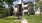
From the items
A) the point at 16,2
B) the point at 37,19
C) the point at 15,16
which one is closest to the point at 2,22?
the point at 15,16

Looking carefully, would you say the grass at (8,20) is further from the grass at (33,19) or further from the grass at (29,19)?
the grass at (33,19)

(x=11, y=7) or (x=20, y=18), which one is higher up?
(x=11, y=7)

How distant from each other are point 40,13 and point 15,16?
286 mm

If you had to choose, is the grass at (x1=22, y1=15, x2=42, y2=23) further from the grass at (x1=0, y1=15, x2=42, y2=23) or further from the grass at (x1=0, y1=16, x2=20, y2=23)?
the grass at (x1=0, y1=16, x2=20, y2=23)

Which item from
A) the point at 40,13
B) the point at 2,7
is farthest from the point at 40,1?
the point at 2,7

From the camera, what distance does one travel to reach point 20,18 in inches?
44.6

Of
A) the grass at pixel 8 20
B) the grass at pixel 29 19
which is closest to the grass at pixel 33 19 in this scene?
the grass at pixel 29 19

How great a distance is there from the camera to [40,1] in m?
1.11

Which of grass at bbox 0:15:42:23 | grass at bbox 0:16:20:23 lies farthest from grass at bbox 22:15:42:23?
grass at bbox 0:16:20:23

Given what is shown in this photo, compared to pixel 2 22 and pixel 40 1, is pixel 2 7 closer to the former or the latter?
pixel 2 22

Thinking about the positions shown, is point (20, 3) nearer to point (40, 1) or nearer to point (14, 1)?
point (14, 1)

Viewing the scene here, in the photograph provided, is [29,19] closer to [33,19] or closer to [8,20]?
[33,19]

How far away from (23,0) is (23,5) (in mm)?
59

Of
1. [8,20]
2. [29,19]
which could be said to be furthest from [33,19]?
[8,20]
